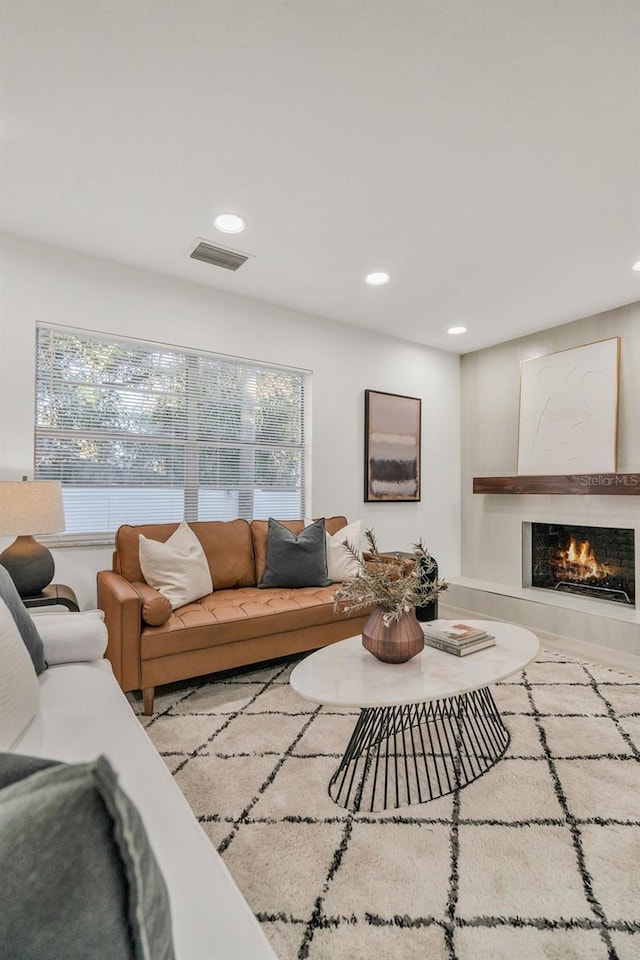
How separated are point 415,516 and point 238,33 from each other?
390 cm

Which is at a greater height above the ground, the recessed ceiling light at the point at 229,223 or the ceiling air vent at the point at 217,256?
the recessed ceiling light at the point at 229,223

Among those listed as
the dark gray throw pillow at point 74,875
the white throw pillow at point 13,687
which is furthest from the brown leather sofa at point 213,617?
the dark gray throw pillow at point 74,875

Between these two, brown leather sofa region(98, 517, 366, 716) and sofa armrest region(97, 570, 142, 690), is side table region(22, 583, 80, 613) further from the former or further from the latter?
sofa armrest region(97, 570, 142, 690)

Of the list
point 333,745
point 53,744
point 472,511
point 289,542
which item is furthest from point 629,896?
point 472,511

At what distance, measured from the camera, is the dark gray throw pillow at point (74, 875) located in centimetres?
31

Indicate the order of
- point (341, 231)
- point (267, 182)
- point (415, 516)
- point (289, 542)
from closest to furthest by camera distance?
point (267, 182) → point (341, 231) → point (289, 542) → point (415, 516)

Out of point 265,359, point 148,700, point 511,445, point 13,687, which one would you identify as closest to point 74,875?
point 13,687

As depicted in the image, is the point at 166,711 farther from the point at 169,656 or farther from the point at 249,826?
the point at 249,826

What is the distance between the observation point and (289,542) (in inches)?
136

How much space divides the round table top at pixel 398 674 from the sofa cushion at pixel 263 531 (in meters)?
1.37

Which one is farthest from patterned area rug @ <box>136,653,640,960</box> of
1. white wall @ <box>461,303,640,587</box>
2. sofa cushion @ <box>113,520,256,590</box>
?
white wall @ <box>461,303,640,587</box>

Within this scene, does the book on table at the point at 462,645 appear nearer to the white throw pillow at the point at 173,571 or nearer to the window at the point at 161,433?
the white throw pillow at the point at 173,571

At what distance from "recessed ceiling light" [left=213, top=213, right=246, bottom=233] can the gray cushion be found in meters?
2.11

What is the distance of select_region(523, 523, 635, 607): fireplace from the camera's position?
4.01 metres
